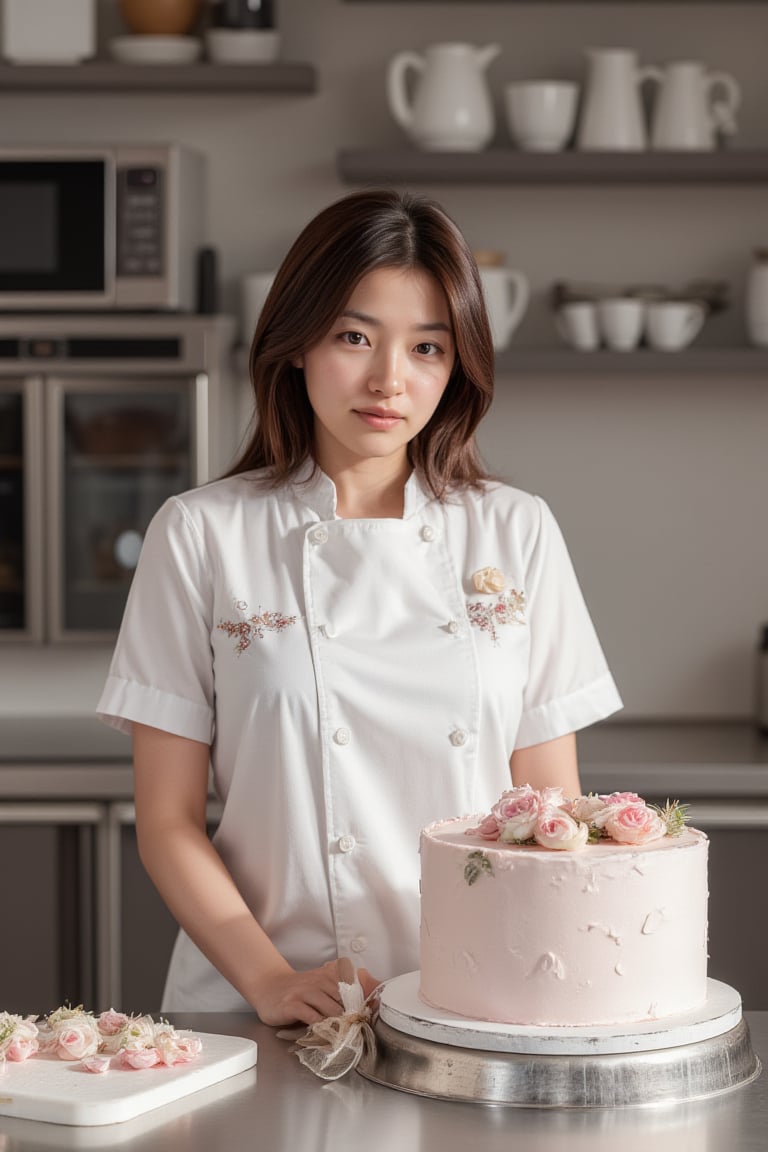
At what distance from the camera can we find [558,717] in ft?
5.15

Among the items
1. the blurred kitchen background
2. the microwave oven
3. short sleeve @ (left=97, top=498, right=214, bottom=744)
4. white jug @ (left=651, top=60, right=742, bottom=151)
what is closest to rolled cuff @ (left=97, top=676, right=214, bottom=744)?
short sleeve @ (left=97, top=498, right=214, bottom=744)

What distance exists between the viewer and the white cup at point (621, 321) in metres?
2.81

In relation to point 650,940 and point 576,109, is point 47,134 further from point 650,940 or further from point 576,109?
point 650,940

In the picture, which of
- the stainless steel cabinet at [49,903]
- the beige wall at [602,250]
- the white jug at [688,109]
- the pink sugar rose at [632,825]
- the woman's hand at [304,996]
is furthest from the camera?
the beige wall at [602,250]

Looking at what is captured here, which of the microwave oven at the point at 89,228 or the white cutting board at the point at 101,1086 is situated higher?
the microwave oven at the point at 89,228

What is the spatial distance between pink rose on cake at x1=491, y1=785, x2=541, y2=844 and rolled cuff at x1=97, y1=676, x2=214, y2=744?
418 mm

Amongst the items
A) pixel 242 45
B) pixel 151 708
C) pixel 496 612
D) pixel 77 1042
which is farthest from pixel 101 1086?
pixel 242 45

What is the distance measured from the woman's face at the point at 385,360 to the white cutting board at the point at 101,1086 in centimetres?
59

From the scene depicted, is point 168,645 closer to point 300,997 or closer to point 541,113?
point 300,997

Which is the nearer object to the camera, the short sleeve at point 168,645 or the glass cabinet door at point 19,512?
the short sleeve at point 168,645

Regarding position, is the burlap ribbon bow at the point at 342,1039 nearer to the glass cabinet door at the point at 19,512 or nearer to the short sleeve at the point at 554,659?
the short sleeve at the point at 554,659

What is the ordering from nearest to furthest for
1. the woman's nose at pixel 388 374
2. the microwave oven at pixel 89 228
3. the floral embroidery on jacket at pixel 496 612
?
1. the woman's nose at pixel 388 374
2. the floral embroidery on jacket at pixel 496 612
3. the microwave oven at pixel 89 228

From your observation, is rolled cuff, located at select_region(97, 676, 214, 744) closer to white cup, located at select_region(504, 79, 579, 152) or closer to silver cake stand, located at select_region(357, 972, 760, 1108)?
silver cake stand, located at select_region(357, 972, 760, 1108)

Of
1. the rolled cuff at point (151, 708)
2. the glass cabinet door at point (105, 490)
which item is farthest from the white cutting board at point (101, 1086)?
the glass cabinet door at point (105, 490)
